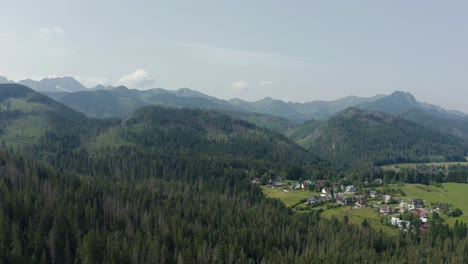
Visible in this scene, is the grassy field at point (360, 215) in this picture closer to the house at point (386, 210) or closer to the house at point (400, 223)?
the house at point (386, 210)

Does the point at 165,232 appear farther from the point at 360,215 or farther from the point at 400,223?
the point at 400,223

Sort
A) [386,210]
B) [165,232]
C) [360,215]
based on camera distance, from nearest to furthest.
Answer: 1. [165,232]
2. [360,215]
3. [386,210]

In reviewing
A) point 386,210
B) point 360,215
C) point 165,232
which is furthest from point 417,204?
point 165,232

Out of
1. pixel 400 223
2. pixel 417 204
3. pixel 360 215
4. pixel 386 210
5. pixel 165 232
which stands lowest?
pixel 360 215

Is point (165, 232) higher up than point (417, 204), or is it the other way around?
point (165, 232)

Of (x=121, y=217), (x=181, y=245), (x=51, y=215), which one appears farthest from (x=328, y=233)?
(x=51, y=215)

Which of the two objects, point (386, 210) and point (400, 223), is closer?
point (400, 223)

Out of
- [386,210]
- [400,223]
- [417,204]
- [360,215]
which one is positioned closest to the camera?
[400,223]

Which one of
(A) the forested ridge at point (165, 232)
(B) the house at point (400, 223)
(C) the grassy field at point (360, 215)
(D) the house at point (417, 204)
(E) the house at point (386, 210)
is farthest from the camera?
(D) the house at point (417, 204)

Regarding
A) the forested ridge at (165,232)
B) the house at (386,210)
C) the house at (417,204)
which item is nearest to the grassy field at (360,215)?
the house at (386,210)

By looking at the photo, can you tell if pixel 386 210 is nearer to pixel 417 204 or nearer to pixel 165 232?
pixel 417 204

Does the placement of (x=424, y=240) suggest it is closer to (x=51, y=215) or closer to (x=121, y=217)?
(x=121, y=217)

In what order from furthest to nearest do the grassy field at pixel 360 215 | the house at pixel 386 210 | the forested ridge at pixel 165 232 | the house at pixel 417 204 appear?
the house at pixel 417 204 → the house at pixel 386 210 → the grassy field at pixel 360 215 → the forested ridge at pixel 165 232
